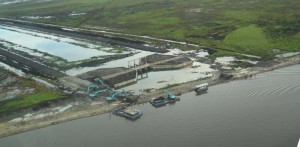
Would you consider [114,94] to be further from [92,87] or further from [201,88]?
[201,88]

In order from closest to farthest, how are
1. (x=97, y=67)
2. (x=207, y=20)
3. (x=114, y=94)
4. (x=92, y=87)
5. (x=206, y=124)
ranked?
(x=206, y=124) < (x=114, y=94) < (x=92, y=87) < (x=97, y=67) < (x=207, y=20)

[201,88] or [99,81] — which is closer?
[201,88]

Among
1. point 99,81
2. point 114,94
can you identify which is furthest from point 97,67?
point 114,94

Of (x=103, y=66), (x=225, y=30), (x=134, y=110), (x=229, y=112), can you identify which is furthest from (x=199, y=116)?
(x=225, y=30)

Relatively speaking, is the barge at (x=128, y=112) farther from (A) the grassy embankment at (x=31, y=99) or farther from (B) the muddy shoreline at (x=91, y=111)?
(A) the grassy embankment at (x=31, y=99)

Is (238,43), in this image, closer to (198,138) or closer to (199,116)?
(199,116)

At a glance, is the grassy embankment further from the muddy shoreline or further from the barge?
the barge

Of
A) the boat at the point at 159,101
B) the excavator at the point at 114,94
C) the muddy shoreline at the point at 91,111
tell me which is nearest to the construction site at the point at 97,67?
the excavator at the point at 114,94
